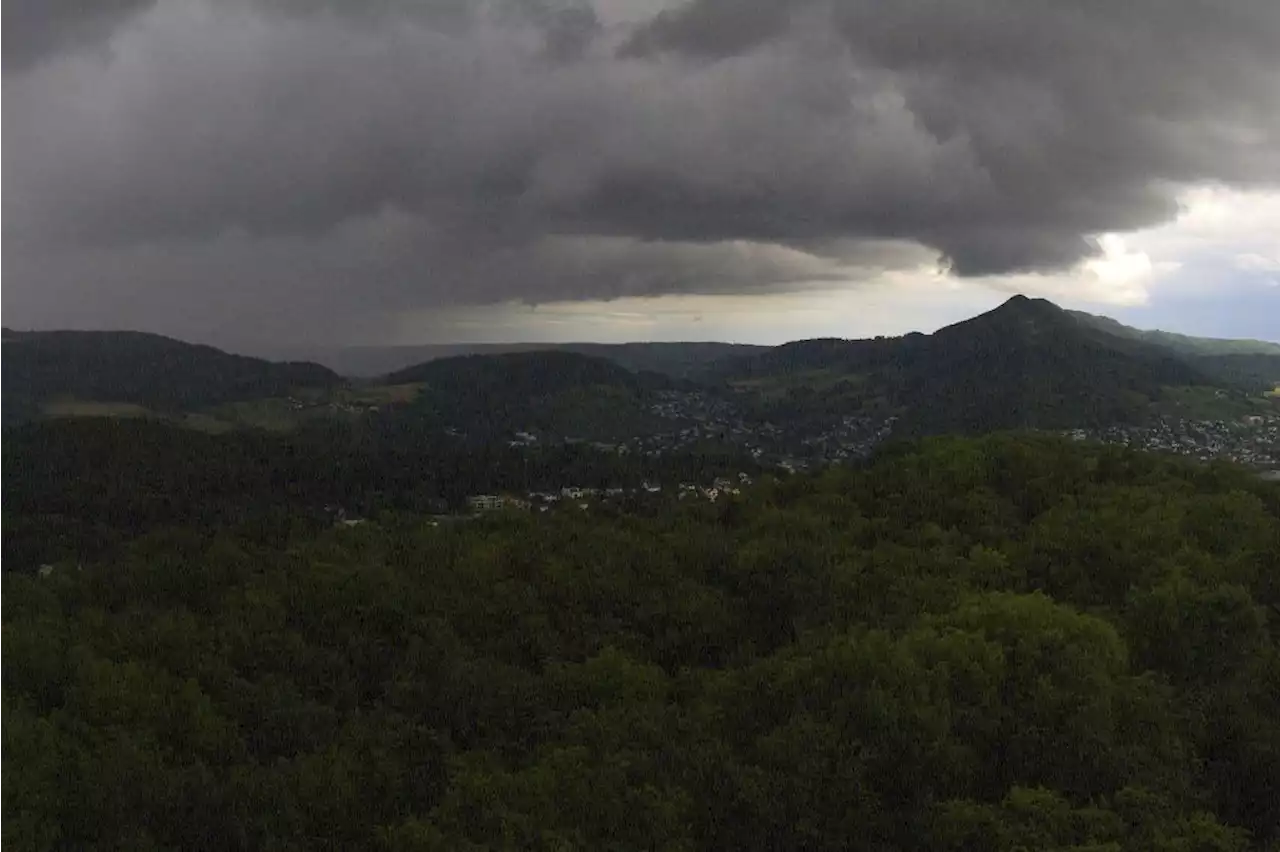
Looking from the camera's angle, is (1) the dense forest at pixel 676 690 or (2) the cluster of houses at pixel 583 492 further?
(2) the cluster of houses at pixel 583 492

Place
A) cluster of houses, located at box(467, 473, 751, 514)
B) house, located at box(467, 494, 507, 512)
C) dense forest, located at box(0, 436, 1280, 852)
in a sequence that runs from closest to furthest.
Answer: dense forest, located at box(0, 436, 1280, 852) < house, located at box(467, 494, 507, 512) < cluster of houses, located at box(467, 473, 751, 514)

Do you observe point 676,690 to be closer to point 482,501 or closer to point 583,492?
point 482,501

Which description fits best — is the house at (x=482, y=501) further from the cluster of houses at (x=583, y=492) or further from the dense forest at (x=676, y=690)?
the dense forest at (x=676, y=690)

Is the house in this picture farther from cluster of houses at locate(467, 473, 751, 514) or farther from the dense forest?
the dense forest

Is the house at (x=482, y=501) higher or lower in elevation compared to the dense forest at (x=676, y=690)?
lower

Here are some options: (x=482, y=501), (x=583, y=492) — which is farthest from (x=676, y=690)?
(x=583, y=492)

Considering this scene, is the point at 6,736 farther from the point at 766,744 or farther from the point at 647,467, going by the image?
the point at 647,467

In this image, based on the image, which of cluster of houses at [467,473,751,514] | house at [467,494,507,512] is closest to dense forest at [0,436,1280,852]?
house at [467,494,507,512]

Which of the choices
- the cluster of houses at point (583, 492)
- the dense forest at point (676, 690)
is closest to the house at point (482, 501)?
the cluster of houses at point (583, 492)

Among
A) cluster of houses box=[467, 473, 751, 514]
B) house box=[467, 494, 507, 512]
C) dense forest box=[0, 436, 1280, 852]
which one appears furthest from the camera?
cluster of houses box=[467, 473, 751, 514]
